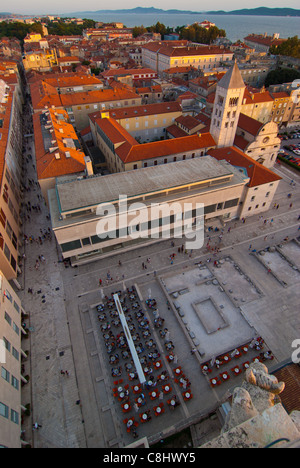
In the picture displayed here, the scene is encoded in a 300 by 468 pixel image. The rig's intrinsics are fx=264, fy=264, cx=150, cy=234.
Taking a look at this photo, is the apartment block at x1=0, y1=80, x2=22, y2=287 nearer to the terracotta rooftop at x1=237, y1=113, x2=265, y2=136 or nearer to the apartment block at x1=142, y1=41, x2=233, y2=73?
the terracotta rooftop at x1=237, y1=113, x2=265, y2=136

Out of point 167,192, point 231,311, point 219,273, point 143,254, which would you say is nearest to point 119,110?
point 167,192

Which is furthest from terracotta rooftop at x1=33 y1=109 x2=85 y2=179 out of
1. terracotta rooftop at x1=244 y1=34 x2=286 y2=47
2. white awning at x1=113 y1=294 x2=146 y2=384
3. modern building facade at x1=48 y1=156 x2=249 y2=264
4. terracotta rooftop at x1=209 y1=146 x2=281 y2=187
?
terracotta rooftop at x1=244 y1=34 x2=286 y2=47

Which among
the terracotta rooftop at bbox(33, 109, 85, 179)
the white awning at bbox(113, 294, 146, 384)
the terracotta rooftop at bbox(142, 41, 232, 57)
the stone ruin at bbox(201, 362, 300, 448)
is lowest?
the white awning at bbox(113, 294, 146, 384)

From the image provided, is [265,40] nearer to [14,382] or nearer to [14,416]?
[14,382]

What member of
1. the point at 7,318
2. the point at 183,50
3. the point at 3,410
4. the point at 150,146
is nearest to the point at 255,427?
the point at 3,410

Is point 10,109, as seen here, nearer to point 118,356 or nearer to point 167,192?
point 167,192

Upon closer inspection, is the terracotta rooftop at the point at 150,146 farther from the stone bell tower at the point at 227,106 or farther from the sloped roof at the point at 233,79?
the sloped roof at the point at 233,79
